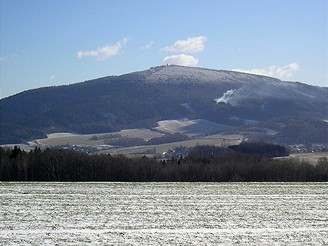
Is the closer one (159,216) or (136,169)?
(159,216)

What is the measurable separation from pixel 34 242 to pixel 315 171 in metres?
64.5

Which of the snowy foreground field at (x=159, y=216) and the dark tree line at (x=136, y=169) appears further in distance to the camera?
the dark tree line at (x=136, y=169)

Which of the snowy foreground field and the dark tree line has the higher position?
the dark tree line

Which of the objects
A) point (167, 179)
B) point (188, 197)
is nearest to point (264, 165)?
point (167, 179)

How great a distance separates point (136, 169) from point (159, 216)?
50651 millimetres

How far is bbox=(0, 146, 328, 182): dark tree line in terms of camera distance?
67.1 meters

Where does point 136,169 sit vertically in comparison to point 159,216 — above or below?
above

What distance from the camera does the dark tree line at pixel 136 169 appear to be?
6706 cm

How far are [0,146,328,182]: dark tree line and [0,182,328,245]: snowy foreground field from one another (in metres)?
31.7

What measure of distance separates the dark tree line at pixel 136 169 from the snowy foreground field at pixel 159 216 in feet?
104

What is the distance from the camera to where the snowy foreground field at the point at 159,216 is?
1936 centimetres

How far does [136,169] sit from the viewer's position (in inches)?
2926

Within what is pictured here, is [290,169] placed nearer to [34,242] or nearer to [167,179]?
[167,179]

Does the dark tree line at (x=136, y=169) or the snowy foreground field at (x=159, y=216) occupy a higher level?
the dark tree line at (x=136, y=169)
